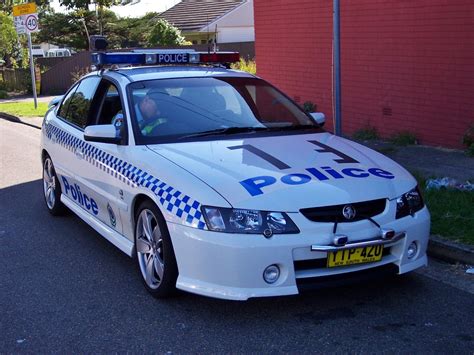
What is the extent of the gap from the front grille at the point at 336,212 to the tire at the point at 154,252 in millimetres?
951

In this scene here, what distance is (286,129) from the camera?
5.34 m

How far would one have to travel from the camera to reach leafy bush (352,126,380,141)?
10.3 metres

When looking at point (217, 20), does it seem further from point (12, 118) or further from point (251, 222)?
point (251, 222)

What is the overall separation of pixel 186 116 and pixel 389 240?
1.93m

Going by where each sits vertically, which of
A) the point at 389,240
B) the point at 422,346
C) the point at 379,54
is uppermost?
the point at 379,54

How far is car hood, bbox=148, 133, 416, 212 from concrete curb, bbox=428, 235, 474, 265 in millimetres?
932

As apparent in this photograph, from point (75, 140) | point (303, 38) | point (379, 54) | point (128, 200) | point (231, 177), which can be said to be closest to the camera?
point (231, 177)

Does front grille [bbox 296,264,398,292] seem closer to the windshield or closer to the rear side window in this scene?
the windshield

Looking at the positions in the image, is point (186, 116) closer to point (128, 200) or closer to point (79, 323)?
point (128, 200)

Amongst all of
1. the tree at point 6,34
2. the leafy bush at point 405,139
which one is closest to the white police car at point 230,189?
the leafy bush at point 405,139

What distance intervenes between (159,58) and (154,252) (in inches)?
86.5

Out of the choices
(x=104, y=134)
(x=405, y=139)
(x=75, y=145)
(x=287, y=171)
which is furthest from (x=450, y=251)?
(x=405, y=139)

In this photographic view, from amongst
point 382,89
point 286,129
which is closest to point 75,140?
point 286,129

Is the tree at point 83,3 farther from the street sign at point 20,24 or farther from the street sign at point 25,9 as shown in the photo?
the street sign at point 20,24
